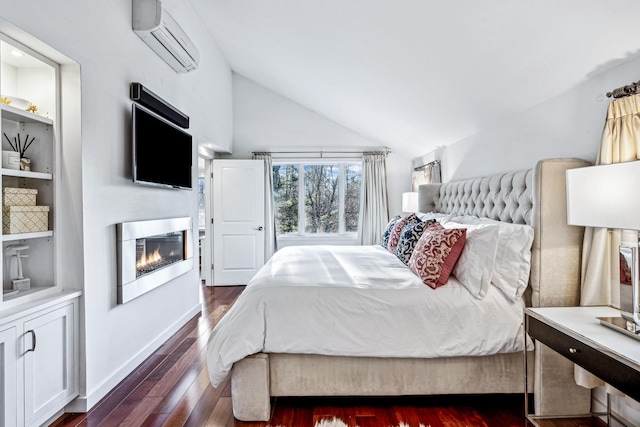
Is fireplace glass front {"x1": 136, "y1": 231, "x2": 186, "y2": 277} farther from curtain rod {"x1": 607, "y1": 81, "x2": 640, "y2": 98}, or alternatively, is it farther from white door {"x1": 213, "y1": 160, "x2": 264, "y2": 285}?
curtain rod {"x1": 607, "y1": 81, "x2": 640, "y2": 98}

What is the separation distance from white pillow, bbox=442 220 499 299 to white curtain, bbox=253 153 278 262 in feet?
11.7

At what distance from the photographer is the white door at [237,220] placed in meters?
5.00

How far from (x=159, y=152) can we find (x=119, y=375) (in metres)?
1.69

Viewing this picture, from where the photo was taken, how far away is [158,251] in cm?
291

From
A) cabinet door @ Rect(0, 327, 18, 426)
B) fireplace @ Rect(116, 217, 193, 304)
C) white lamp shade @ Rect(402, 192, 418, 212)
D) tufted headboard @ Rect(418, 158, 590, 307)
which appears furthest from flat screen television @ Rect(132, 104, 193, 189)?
white lamp shade @ Rect(402, 192, 418, 212)

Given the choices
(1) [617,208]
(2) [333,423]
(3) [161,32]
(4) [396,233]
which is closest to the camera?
(1) [617,208]

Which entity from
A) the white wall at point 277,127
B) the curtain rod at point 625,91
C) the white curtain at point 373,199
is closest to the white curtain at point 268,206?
the white wall at point 277,127

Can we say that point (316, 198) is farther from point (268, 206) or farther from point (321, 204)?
point (268, 206)

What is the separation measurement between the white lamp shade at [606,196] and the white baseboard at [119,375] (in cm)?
281

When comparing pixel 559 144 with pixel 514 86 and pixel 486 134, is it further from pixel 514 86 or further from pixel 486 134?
pixel 486 134

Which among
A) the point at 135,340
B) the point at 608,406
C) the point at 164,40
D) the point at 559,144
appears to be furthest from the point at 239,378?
the point at 164,40

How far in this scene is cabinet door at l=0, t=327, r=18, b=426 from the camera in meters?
1.54

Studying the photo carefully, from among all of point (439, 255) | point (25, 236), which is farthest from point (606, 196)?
point (25, 236)

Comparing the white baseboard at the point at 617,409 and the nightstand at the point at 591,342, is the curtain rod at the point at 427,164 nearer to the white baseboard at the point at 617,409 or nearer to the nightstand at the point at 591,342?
the nightstand at the point at 591,342
